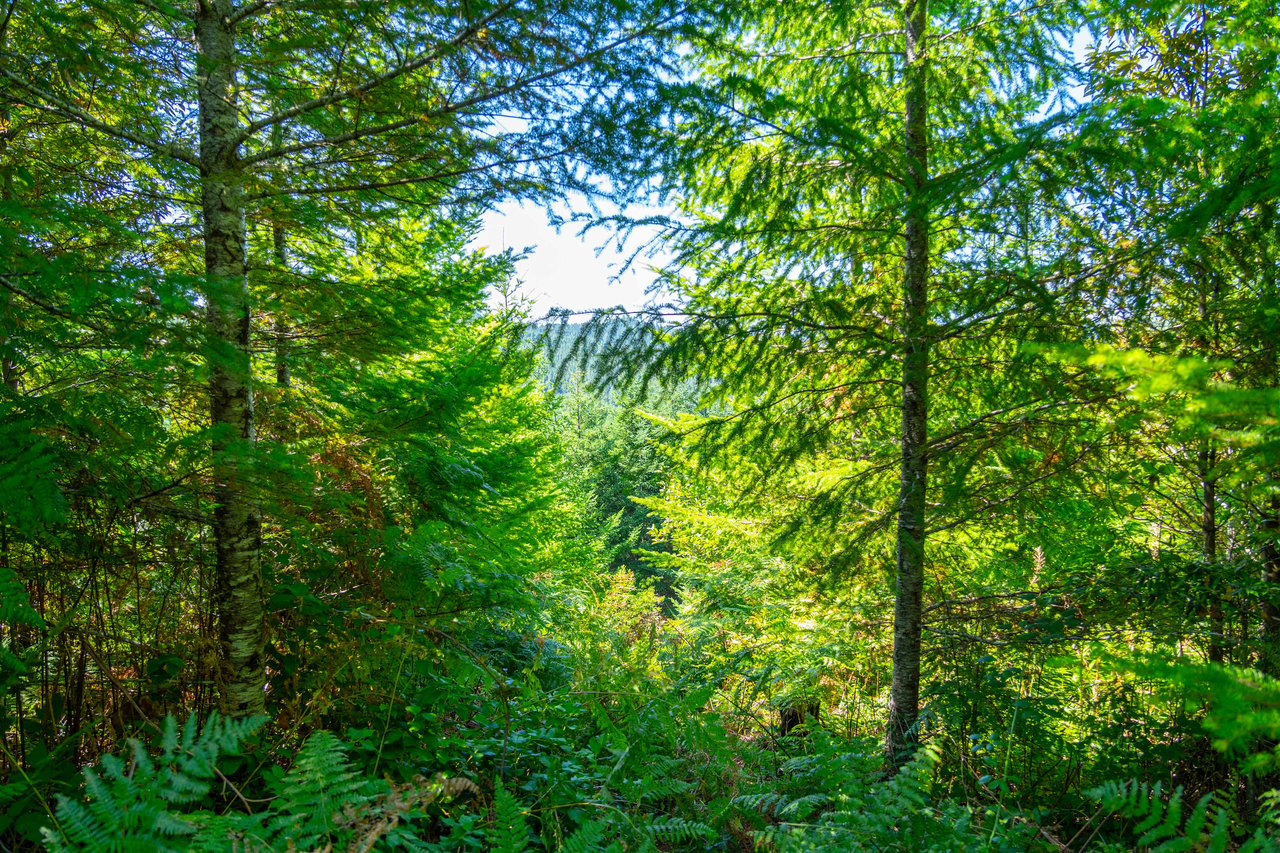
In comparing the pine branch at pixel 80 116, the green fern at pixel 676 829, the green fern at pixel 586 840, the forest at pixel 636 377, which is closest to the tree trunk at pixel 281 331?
the forest at pixel 636 377

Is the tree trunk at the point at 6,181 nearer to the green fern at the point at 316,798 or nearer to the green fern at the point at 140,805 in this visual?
the green fern at the point at 140,805

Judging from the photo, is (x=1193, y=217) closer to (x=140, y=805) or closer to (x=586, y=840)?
(x=586, y=840)

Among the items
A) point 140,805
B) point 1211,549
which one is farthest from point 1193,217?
point 140,805

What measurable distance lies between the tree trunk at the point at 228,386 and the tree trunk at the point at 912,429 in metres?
3.98

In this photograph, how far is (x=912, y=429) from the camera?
3971mm

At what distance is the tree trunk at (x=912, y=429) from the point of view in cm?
353

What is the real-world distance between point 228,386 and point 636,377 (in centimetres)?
249

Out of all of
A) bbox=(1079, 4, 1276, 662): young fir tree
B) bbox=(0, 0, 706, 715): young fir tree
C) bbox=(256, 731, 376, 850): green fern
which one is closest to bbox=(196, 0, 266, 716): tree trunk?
bbox=(0, 0, 706, 715): young fir tree

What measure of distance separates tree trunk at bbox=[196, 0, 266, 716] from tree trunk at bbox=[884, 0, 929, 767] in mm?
3983

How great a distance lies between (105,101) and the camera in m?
3.15

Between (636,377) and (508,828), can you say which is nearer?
(508,828)

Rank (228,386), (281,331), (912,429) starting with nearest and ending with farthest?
1. (228,386)
2. (281,331)
3. (912,429)

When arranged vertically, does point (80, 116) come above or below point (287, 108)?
below

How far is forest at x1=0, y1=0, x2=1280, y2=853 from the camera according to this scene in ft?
8.22
